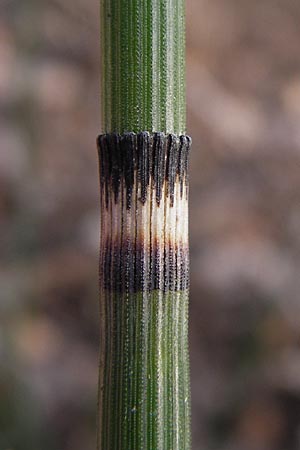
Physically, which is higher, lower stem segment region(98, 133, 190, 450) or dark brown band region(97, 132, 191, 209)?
dark brown band region(97, 132, 191, 209)

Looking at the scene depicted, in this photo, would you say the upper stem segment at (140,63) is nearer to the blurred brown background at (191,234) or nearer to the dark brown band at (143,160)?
the dark brown band at (143,160)

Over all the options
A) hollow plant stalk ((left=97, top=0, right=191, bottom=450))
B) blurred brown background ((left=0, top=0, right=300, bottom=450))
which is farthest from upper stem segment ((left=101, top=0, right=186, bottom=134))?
blurred brown background ((left=0, top=0, right=300, bottom=450))

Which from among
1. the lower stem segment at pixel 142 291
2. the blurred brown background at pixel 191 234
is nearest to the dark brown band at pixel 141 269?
the lower stem segment at pixel 142 291

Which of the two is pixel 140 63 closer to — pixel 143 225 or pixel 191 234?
pixel 143 225

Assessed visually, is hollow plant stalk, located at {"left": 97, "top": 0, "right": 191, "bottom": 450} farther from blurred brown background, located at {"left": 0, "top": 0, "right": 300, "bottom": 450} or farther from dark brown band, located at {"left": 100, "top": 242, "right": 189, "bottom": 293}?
blurred brown background, located at {"left": 0, "top": 0, "right": 300, "bottom": 450}

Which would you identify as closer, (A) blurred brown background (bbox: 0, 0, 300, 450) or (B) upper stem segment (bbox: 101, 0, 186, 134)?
(B) upper stem segment (bbox: 101, 0, 186, 134)
